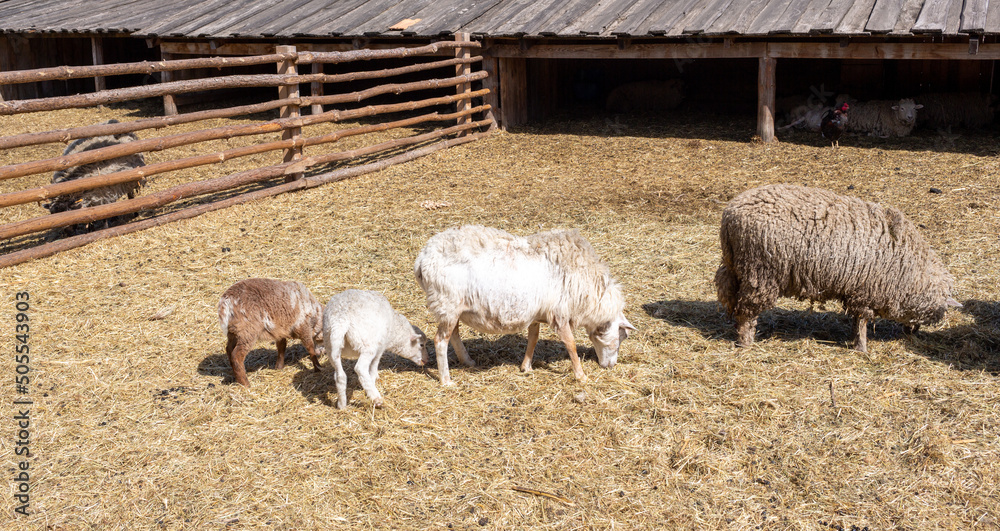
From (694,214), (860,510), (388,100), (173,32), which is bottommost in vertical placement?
(860,510)

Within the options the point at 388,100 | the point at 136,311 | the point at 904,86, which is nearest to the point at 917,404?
the point at 136,311

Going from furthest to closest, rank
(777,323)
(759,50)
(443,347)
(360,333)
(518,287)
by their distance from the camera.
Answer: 1. (759,50)
2. (777,323)
3. (443,347)
4. (518,287)
5. (360,333)

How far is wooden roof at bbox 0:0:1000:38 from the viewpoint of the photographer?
10656 mm

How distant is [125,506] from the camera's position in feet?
13.0

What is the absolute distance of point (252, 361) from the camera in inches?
225

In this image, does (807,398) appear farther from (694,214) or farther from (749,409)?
(694,214)

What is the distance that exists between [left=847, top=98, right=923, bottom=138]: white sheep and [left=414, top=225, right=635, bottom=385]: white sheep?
27.5 ft

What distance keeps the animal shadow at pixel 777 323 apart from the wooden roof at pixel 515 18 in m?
5.66

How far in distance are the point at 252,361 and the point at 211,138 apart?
14.8 ft

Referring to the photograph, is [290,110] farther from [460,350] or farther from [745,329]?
[745,329]

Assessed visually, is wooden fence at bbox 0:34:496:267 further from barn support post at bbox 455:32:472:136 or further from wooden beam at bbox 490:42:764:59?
wooden beam at bbox 490:42:764:59

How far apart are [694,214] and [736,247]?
3536 millimetres

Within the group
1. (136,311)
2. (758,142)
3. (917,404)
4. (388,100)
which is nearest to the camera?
(917,404)

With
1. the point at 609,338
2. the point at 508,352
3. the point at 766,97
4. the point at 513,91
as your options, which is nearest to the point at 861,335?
the point at 609,338
